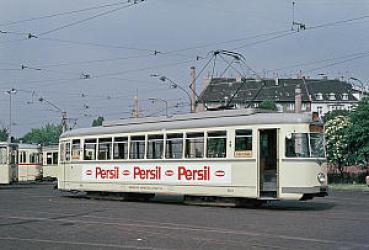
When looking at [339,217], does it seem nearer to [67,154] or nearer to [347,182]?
[67,154]

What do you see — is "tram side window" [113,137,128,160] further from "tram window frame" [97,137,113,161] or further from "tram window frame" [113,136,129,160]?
"tram window frame" [97,137,113,161]

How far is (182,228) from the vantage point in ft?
47.3

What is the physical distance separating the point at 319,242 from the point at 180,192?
35.4ft

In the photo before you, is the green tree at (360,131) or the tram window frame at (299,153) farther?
the green tree at (360,131)

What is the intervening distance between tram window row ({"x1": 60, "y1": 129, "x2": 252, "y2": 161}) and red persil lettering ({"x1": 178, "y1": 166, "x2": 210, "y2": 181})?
1.46 ft

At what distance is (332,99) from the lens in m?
131

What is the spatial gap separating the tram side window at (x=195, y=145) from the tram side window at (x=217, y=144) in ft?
1.01

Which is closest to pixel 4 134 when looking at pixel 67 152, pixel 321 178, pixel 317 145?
pixel 67 152

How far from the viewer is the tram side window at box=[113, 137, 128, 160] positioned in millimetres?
24781

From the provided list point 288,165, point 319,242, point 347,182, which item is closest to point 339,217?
point 288,165

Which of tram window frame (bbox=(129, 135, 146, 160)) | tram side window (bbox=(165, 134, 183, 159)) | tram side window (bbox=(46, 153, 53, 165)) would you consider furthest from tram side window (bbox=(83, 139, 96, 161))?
tram side window (bbox=(46, 153, 53, 165))

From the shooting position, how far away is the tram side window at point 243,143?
20391mm

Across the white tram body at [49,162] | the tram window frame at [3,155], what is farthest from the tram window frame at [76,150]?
the white tram body at [49,162]

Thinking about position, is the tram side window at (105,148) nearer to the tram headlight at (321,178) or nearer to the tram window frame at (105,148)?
the tram window frame at (105,148)
